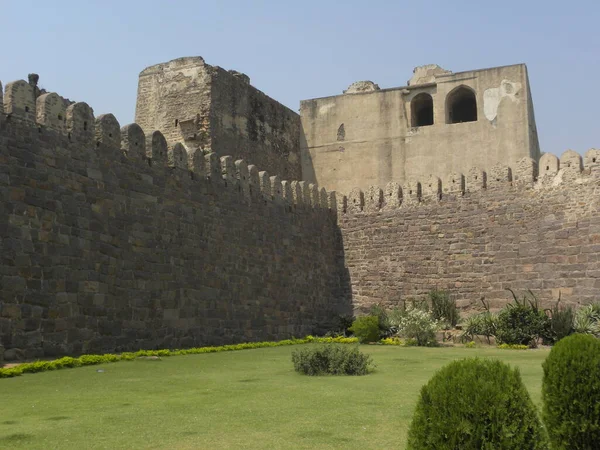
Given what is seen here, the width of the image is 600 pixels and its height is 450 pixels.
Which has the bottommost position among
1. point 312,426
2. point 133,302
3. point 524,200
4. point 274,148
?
point 312,426

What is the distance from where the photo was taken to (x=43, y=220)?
11469 mm

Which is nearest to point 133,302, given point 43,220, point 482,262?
point 43,220

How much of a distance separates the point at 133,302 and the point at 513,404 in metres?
10.0

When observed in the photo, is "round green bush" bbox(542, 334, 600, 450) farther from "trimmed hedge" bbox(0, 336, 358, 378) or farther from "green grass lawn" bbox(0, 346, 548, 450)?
"trimmed hedge" bbox(0, 336, 358, 378)

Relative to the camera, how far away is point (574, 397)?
465 centimetres

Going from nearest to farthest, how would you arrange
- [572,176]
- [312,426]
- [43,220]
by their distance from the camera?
[312,426]
[43,220]
[572,176]

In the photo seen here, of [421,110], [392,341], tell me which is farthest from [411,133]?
[392,341]

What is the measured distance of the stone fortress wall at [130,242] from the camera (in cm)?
1115

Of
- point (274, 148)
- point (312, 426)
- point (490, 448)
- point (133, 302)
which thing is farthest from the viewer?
point (274, 148)

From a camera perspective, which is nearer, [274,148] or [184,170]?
[184,170]

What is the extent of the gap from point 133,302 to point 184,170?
10.5 feet

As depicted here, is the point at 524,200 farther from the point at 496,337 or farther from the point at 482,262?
the point at 496,337

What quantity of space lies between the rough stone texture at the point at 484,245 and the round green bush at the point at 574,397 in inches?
495

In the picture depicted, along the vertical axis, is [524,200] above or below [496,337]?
above
